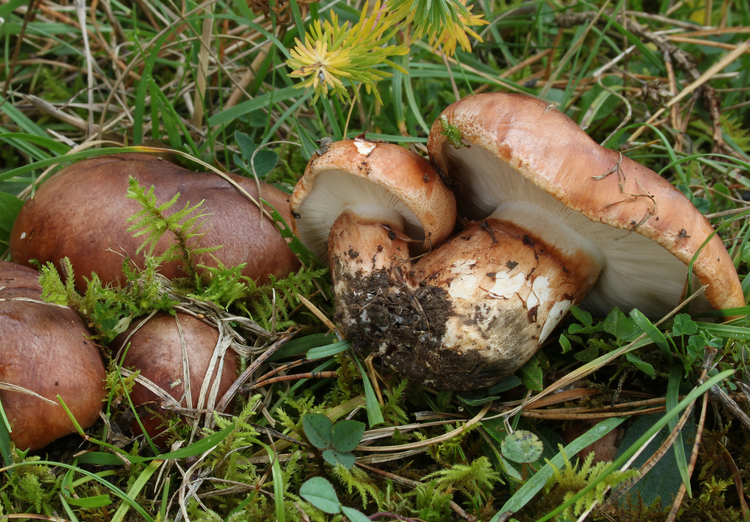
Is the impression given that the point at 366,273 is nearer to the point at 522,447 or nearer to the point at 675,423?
the point at 522,447

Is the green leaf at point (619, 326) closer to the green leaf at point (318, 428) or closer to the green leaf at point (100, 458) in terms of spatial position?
the green leaf at point (318, 428)

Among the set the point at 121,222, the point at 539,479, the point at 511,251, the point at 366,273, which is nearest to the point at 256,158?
the point at 121,222

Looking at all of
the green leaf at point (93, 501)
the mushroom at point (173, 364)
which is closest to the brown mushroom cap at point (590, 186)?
the mushroom at point (173, 364)

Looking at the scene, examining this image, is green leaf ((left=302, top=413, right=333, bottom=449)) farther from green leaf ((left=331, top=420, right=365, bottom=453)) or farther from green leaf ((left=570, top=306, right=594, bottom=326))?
green leaf ((left=570, top=306, right=594, bottom=326))

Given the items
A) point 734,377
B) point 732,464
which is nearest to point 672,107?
point 734,377

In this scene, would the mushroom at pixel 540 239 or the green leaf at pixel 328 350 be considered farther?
the green leaf at pixel 328 350

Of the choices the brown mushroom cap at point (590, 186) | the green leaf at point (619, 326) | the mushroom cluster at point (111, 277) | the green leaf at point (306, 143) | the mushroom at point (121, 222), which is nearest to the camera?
the brown mushroom cap at point (590, 186)
